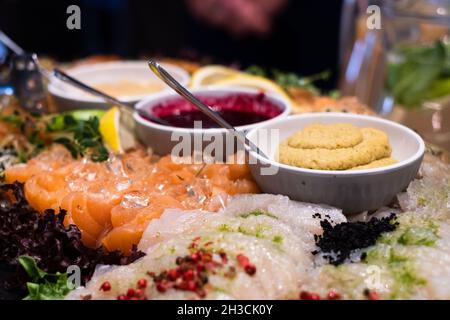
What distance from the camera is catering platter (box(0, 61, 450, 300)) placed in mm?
1509

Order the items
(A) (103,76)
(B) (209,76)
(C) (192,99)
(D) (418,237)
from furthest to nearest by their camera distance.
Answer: (A) (103,76), (B) (209,76), (C) (192,99), (D) (418,237)

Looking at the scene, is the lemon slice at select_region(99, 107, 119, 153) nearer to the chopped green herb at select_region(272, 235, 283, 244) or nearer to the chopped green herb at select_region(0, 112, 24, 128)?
the chopped green herb at select_region(0, 112, 24, 128)

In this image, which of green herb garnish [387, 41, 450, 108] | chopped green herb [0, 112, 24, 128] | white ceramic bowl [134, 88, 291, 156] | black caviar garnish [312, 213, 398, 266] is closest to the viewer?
black caviar garnish [312, 213, 398, 266]

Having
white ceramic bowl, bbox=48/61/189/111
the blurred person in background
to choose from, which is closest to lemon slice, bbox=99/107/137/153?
white ceramic bowl, bbox=48/61/189/111

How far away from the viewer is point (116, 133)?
247 cm

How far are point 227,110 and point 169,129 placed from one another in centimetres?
42

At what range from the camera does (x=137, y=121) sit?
2.41 m

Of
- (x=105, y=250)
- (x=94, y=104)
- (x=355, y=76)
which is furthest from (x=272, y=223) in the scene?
(x=355, y=76)

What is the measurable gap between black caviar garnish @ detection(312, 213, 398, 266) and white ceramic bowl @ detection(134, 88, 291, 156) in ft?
2.15

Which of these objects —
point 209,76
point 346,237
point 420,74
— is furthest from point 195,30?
point 346,237

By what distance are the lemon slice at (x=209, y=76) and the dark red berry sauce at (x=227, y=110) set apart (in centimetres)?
37

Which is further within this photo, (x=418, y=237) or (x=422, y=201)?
(x=422, y=201)

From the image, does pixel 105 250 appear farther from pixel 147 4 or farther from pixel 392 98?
pixel 147 4

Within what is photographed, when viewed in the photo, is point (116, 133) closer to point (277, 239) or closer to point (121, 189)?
point (121, 189)
